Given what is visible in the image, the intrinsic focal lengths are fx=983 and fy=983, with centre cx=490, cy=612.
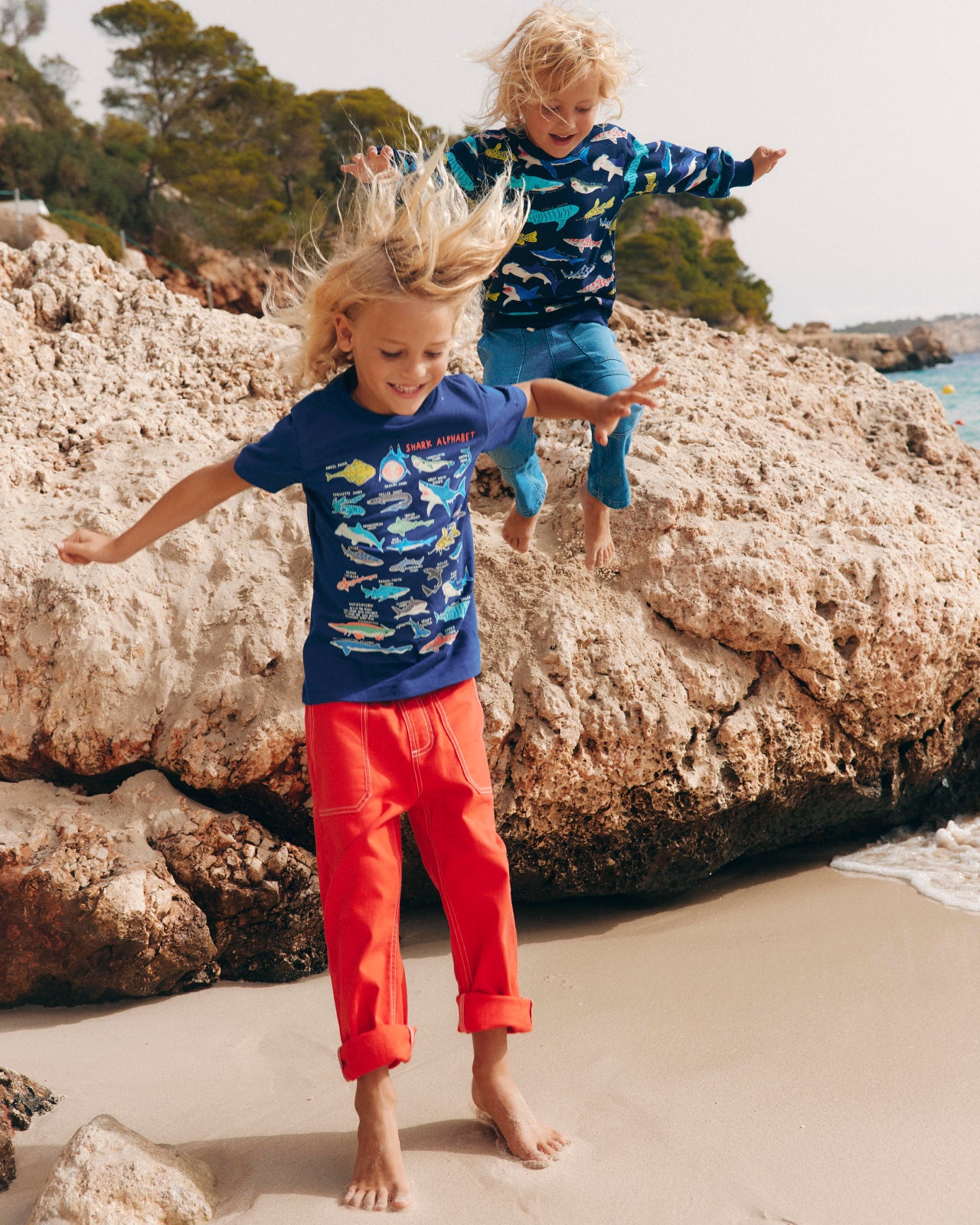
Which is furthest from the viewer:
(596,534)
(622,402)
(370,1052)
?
(596,534)

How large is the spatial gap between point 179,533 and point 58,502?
16.6 inches

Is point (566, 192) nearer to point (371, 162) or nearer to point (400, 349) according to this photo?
point (371, 162)

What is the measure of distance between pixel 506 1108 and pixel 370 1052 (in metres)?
0.29

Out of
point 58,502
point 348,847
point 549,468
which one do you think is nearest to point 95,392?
point 58,502

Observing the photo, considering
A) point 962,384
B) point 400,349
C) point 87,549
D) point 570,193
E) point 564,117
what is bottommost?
point 87,549

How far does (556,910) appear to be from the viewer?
115 inches

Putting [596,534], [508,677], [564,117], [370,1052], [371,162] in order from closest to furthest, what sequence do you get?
[370,1052], [371,162], [564,117], [508,677], [596,534]

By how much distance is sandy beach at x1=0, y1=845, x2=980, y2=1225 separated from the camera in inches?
66.4

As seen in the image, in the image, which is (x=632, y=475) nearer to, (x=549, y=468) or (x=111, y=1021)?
(x=549, y=468)

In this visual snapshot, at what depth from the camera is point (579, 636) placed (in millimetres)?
2719

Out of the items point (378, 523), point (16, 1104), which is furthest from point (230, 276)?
point (16, 1104)

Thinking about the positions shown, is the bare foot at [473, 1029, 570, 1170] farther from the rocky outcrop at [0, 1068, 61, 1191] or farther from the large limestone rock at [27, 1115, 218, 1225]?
the rocky outcrop at [0, 1068, 61, 1191]

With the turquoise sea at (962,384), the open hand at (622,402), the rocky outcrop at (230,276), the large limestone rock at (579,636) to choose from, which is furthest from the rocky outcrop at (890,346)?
the open hand at (622,402)

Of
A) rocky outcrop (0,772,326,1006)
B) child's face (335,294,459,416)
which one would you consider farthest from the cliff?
child's face (335,294,459,416)
